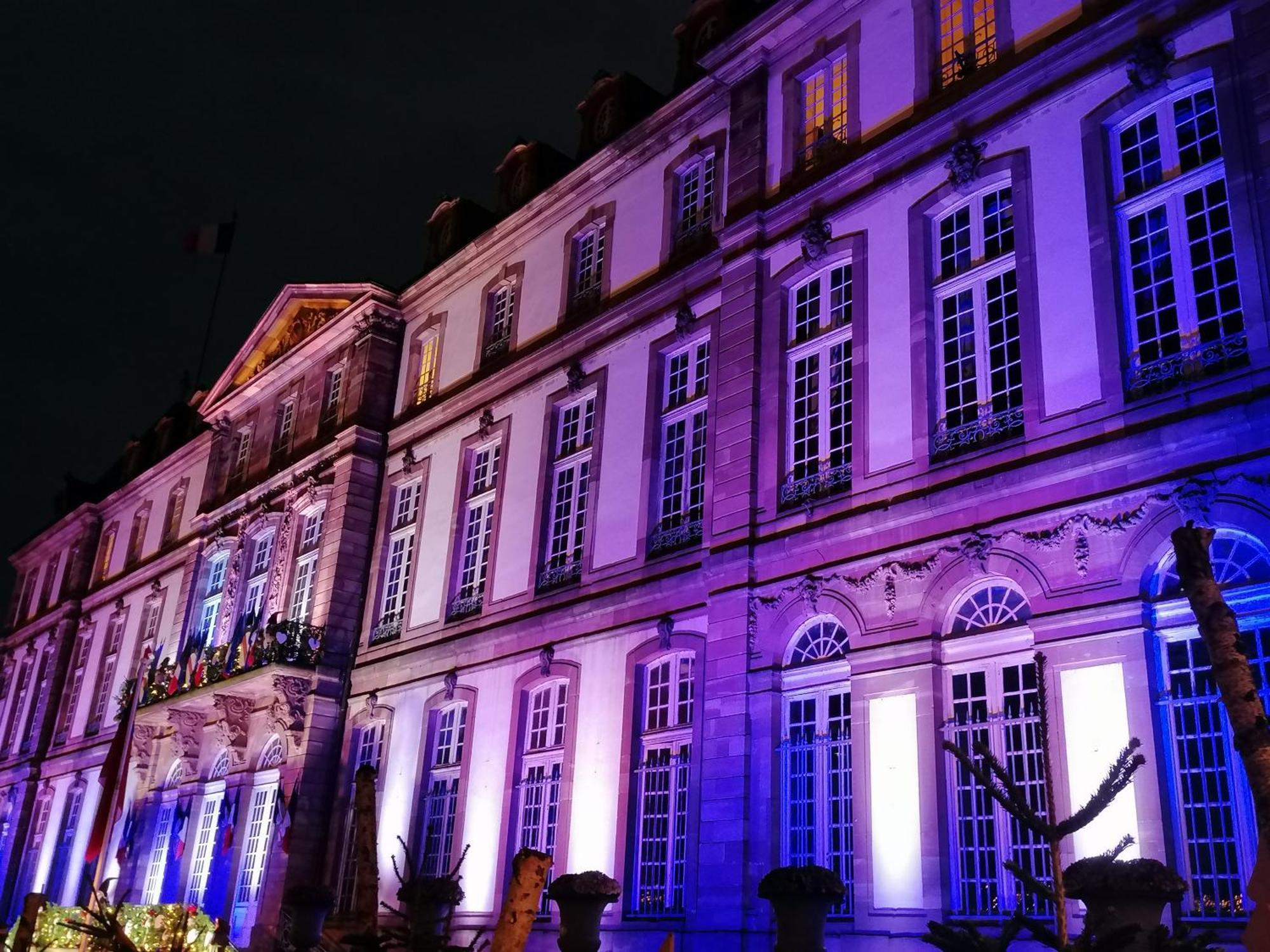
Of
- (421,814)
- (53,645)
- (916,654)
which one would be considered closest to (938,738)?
(916,654)

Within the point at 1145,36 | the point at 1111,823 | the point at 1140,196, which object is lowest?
the point at 1111,823

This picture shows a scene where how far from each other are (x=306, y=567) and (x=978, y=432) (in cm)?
1734

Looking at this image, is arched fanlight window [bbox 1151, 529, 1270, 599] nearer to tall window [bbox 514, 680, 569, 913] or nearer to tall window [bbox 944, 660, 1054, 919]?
tall window [bbox 944, 660, 1054, 919]

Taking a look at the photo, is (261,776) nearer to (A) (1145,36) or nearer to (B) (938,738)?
(B) (938,738)

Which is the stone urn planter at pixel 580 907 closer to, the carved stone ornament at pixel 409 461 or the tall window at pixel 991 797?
the tall window at pixel 991 797

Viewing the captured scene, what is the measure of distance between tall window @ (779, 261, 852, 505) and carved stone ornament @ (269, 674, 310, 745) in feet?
39.4

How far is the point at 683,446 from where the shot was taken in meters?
18.3

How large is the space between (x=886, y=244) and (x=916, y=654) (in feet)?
17.7

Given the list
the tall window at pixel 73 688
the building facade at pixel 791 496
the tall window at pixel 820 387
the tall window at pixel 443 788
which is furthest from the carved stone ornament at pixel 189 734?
the tall window at pixel 820 387

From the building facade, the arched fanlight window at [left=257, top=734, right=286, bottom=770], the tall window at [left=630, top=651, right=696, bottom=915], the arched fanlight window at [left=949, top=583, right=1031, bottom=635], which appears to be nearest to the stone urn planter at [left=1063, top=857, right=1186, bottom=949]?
the building facade

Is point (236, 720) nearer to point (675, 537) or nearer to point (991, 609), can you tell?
point (675, 537)

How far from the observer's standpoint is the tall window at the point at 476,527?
71.3ft

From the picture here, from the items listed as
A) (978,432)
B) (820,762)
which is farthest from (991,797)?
(978,432)

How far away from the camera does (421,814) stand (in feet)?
68.5
